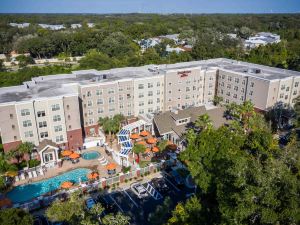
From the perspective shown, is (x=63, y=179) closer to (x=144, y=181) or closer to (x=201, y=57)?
(x=144, y=181)

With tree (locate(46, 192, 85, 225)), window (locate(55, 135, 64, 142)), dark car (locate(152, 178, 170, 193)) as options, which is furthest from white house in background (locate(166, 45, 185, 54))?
tree (locate(46, 192, 85, 225))

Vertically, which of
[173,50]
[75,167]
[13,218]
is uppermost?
[13,218]

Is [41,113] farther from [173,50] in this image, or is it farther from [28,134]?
[173,50]

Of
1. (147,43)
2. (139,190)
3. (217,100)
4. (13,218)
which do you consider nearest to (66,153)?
(139,190)

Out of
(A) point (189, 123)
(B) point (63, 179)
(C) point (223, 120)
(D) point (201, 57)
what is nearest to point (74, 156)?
(B) point (63, 179)

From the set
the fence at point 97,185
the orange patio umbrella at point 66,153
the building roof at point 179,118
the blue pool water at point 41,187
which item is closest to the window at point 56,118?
the orange patio umbrella at point 66,153
